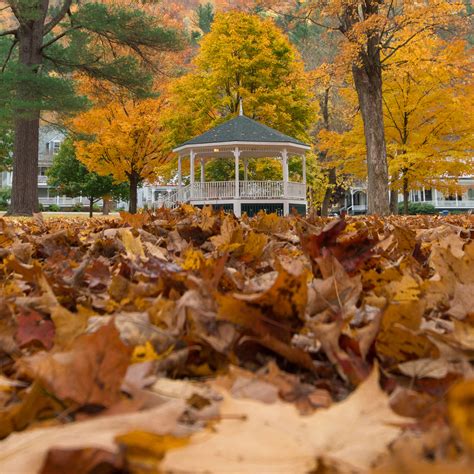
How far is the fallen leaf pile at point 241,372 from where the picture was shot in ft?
1.26

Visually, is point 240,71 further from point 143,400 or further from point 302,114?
point 143,400

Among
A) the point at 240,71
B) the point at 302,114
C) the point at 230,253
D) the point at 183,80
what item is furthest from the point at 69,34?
the point at 230,253

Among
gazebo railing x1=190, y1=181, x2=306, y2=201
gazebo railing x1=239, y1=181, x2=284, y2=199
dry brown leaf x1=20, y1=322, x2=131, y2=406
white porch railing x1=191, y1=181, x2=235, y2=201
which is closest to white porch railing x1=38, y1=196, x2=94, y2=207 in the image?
white porch railing x1=191, y1=181, x2=235, y2=201

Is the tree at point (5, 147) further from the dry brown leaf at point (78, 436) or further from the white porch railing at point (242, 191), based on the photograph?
the dry brown leaf at point (78, 436)

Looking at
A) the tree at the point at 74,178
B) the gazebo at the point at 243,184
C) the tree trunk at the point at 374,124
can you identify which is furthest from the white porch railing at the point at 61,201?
the tree trunk at the point at 374,124

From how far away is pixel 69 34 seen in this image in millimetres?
20016

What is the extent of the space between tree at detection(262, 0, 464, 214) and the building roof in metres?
5.01

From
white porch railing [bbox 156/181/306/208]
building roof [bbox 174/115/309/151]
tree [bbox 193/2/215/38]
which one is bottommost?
white porch railing [bbox 156/181/306/208]

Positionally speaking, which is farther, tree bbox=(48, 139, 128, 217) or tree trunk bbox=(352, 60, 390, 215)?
tree bbox=(48, 139, 128, 217)

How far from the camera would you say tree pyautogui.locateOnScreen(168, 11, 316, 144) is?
2556cm

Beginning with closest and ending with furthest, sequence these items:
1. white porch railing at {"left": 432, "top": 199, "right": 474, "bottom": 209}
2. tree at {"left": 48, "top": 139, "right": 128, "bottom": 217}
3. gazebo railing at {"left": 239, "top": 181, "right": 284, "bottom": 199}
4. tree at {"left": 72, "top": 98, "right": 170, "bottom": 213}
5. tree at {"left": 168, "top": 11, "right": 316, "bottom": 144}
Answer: gazebo railing at {"left": 239, "top": 181, "right": 284, "bottom": 199} < tree at {"left": 168, "top": 11, "right": 316, "bottom": 144} < tree at {"left": 72, "top": 98, "right": 170, "bottom": 213} < tree at {"left": 48, "top": 139, "right": 128, "bottom": 217} < white porch railing at {"left": 432, "top": 199, "right": 474, "bottom": 209}

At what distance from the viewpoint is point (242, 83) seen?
26.6m

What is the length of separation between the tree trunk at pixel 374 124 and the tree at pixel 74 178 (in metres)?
24.4

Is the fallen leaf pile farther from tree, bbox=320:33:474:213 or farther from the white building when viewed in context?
the white building
